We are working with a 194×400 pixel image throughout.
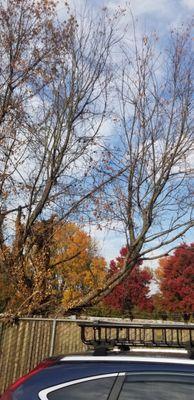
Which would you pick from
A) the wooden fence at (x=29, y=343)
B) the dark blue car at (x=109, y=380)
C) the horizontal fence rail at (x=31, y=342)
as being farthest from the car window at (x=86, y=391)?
the wooden fence at (x=29, y=343)

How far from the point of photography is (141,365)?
297 centimetres

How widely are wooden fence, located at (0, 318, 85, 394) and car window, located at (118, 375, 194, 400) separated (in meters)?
8.35

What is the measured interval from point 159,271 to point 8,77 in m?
53.4

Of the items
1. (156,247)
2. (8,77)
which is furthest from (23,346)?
(8,77)

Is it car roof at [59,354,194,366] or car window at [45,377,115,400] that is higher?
car roof at [59,354,194,366]

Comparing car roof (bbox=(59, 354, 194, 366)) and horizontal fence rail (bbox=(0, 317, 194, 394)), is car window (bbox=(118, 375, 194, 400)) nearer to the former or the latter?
car roof (bbox=(59, 354, 194, 366))

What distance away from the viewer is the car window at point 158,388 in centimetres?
278

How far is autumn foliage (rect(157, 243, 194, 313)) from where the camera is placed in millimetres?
51375

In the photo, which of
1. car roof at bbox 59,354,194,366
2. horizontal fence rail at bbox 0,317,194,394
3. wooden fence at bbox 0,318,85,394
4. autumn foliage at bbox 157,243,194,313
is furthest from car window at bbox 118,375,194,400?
autumn foliage at bbox 157,243,194,313

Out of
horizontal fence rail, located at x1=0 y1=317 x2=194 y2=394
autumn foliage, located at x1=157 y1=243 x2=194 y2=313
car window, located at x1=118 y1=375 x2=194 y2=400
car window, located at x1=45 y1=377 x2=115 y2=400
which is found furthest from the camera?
autumn foliage, located at x1=157 y1=243 x2=194 y2=313

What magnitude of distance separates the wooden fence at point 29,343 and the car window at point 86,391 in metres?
8.20

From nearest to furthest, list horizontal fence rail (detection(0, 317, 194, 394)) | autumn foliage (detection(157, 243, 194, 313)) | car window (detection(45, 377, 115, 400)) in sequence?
car window (detection(45, 377, 115, 400)), horizontal fence rail (detection(0, 317, 194, 394)), autumn foliage (detection(157, 243, 194, 313))

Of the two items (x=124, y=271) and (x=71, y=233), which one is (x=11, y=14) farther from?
(x=124, y=271)

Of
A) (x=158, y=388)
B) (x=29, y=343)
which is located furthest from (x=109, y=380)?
(x=29, y=343)
